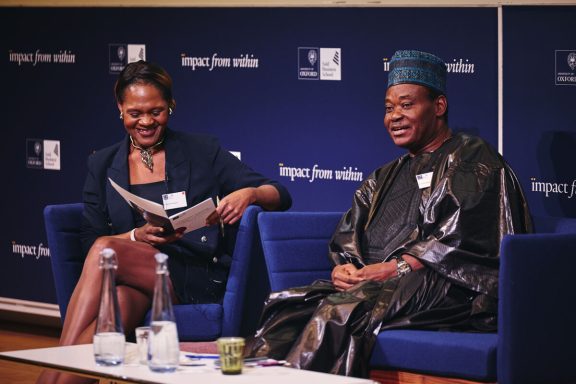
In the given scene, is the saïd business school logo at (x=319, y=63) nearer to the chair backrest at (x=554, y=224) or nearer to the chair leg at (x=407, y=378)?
the chair backrest at (x=554, y=224)

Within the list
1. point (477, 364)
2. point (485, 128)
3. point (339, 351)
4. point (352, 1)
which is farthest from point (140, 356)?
point (352, 1)

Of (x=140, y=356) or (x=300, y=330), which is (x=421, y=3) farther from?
(x=140, y=356)

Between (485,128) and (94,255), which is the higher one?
(485,128)

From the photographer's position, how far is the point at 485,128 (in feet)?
17.6

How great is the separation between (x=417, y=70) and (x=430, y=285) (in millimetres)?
895

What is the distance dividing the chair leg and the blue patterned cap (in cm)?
120

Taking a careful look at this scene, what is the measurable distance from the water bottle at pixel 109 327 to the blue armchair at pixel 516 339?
1060mm

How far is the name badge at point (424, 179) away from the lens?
4551 millimetres

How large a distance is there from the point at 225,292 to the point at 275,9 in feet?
6.33

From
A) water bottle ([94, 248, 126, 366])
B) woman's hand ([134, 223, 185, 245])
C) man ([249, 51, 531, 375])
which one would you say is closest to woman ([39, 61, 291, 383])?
woman's hand ([134, 223, 185, 245])

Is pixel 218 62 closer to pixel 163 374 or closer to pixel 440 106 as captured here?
pixel 440 106

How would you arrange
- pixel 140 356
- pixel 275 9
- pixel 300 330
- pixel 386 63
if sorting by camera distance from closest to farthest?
pixel 140 356, pixel 300 330, pixel 386 63, pixel 275 9

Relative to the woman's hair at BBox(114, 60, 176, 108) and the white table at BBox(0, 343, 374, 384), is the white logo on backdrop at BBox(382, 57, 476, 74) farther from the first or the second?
the white table at BBox(0, 343, 374, 384)

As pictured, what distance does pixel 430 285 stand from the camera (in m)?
4.27
